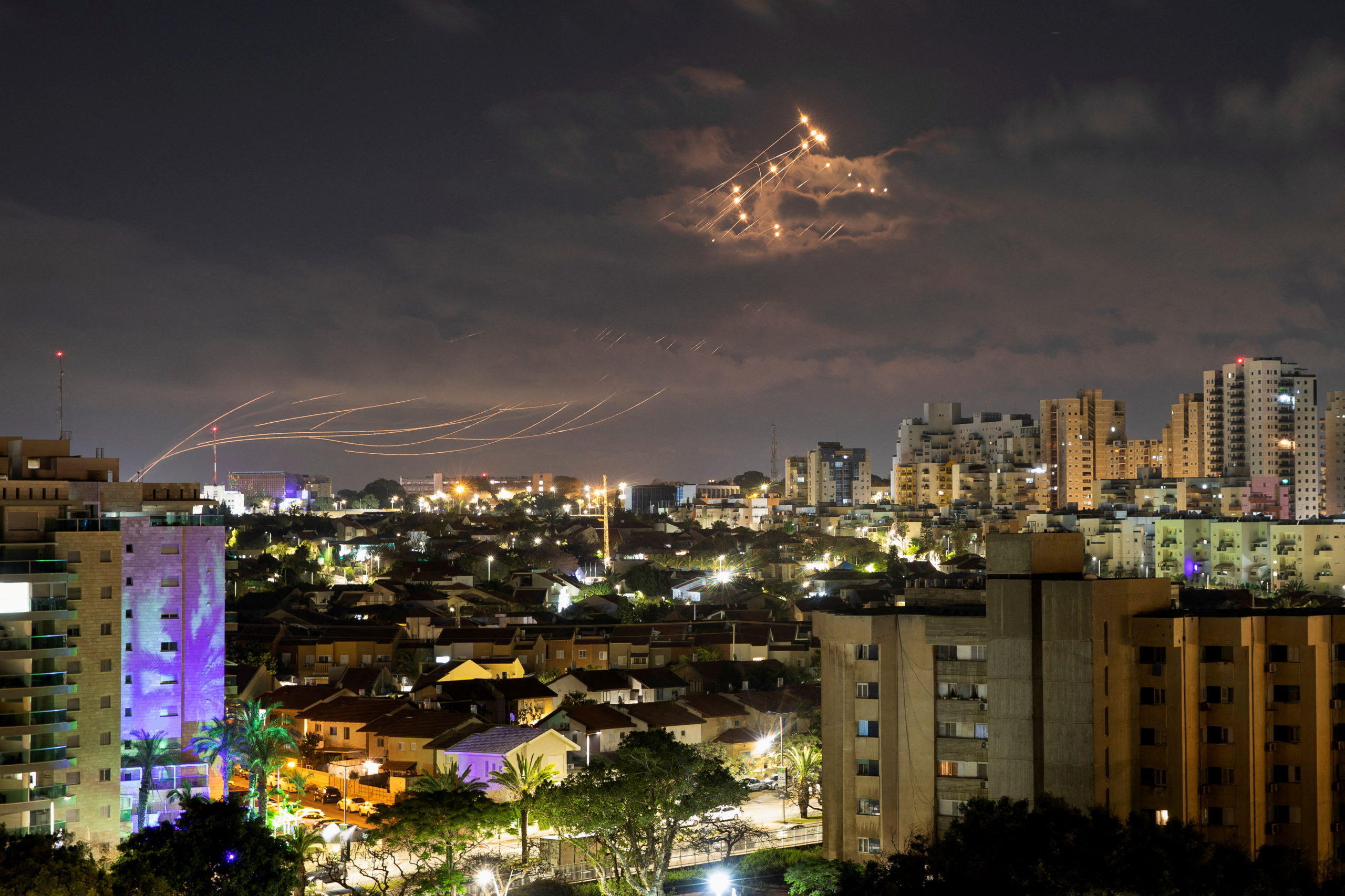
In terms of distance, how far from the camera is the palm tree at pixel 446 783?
21797 millimetres

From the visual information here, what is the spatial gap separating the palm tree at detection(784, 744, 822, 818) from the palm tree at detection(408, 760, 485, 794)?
6.27 metres

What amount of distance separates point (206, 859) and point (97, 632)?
9391 millimetres

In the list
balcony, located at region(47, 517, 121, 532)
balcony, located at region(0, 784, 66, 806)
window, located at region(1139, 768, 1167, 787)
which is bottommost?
balcony, located at region(0, 784, 66, 806)

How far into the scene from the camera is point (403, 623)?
44375mm

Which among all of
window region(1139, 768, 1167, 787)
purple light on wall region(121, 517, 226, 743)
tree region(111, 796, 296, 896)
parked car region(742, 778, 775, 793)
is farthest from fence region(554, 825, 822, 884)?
purple light on wall region(121, 517, 226, 743)

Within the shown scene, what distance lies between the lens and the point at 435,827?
19.8 m

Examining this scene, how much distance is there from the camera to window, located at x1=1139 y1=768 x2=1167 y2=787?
54.8ft

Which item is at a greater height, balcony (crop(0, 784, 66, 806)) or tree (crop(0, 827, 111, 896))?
tree (crop(0, 827, 111, 896))

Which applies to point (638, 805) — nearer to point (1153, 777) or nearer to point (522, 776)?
point (522, 776)

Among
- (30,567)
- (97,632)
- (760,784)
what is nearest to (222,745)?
(97,632)

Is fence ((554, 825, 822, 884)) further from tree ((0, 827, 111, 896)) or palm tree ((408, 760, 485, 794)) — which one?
tree ((0, 827, 111, 896))

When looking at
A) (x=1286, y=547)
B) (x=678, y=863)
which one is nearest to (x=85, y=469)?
(x=678, y=863)

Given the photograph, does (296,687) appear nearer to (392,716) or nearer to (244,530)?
(392,716)

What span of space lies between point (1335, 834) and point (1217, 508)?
220ft
